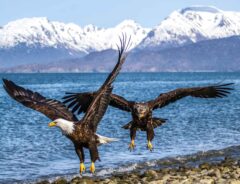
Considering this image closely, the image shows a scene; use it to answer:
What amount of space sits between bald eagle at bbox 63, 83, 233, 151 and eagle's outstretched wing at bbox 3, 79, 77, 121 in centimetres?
63

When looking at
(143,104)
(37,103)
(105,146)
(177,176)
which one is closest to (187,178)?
(177,176)

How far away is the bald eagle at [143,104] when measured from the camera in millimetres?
13977

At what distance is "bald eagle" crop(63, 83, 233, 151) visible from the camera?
45.9 ft

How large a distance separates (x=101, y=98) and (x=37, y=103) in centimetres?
162

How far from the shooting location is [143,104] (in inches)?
549

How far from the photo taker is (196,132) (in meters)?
34.6

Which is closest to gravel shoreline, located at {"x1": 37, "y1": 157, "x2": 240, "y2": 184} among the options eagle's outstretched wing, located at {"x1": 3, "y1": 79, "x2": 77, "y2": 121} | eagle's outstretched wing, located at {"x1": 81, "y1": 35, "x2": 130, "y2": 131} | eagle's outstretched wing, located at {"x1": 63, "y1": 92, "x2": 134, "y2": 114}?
eagle's outstretched wing, located at {"x1": 63, "y1": 92, "x2": 134, "y2": 114}

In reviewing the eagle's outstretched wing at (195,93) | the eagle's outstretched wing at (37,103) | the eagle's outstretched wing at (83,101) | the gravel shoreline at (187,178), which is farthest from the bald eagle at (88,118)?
the gravel shoreline at (187,178)

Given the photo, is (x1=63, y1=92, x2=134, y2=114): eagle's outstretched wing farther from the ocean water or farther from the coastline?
the ocean water

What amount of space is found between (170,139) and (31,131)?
9.57 metres

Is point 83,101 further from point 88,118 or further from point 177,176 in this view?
point 177,176

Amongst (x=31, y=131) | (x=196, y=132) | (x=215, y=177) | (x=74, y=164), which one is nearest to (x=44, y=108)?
(x=215, y=177)

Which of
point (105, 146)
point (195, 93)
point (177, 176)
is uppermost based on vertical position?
point (195, 93)

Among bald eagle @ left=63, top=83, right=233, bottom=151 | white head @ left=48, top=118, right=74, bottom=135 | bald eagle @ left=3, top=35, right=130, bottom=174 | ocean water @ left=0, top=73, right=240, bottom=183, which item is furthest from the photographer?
ocean water @ left=0, top=73, right=240, bottom=183
